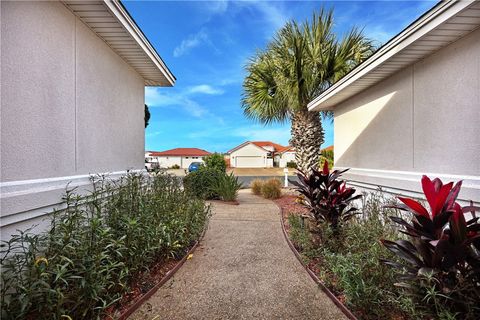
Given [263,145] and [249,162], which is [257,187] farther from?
[263,145]

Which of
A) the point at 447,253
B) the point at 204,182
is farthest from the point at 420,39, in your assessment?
the point at 204,182

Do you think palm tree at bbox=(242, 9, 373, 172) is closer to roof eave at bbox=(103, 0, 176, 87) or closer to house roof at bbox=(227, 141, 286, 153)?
roof eave at bbox=(103, 0, 176, 87)

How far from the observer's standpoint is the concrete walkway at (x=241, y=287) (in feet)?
7.86

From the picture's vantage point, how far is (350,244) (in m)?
3.28

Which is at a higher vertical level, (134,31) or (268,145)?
(268,145)

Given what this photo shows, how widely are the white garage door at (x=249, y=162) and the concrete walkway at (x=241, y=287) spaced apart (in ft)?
119

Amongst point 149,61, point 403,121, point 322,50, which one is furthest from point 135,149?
point 322,50

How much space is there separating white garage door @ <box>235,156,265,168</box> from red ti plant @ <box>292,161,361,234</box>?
3685cm

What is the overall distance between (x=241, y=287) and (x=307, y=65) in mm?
6727

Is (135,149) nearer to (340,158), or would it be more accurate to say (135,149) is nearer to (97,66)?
(97,66)

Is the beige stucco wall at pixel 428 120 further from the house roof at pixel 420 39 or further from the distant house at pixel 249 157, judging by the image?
the distant house at pixel 249 157

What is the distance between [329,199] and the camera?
375 cm

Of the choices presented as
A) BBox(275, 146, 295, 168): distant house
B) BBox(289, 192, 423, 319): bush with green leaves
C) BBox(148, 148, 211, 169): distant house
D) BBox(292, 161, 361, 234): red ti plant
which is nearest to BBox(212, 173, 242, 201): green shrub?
BBox(292, 161, 361, 234): red ti plant

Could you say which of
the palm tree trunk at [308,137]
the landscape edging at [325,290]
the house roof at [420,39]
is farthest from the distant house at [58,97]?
the palm tree trunk at [308,137]
